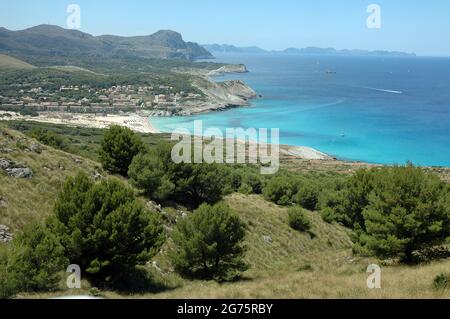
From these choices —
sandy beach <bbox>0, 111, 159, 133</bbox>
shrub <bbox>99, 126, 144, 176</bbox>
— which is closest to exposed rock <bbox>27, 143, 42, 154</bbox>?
shrub <bbox>99, 126, 144, 176</bbox>

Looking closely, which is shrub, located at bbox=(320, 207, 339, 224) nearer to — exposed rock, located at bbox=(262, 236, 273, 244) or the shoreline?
exposed rock, located at bbox=(262, 236, 273, 244)

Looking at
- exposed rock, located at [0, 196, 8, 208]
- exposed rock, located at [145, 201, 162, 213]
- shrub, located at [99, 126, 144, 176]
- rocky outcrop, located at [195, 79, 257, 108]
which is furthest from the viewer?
rocky outcrop, located at [195, 79, 257, 108]

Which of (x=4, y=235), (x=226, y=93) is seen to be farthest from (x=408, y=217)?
(x=226, y=93)

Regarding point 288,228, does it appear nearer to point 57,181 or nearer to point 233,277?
point 233,277

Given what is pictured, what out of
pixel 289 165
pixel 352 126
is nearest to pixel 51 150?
pixel 289 165

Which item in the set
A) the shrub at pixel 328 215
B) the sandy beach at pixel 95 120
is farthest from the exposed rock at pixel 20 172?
the sandy beach at pixel 95 120

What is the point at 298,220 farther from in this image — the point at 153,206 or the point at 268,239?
the point at 153,206
